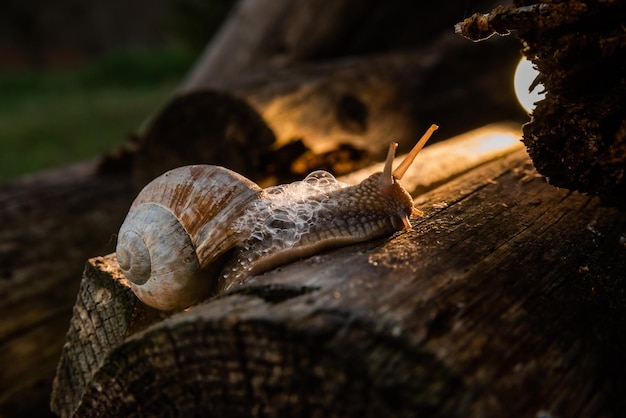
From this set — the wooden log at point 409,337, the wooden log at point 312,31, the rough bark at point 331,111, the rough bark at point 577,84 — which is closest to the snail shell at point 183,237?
the wooden log at point 409,337

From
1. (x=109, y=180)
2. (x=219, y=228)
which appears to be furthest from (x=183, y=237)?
(x=109, y=180)

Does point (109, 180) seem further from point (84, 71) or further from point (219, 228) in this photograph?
point (84, 71)

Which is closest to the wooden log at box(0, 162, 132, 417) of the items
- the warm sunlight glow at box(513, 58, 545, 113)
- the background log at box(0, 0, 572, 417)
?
the background log at box(0, 0, 572, 417)

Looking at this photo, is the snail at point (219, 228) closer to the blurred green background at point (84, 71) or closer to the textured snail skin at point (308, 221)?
the textured snail skin at point (308, 221)

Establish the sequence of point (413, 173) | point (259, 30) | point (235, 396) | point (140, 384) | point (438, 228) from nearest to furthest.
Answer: point (235, 396), point (140, 384), point (438, 228), point (413, 173), point (259, 30)

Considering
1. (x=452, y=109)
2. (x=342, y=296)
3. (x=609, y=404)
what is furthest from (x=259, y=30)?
(x=609, y=404)

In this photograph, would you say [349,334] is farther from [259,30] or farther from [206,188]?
[259,30]

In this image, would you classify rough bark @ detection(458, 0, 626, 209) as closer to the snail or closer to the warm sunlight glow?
the snail
